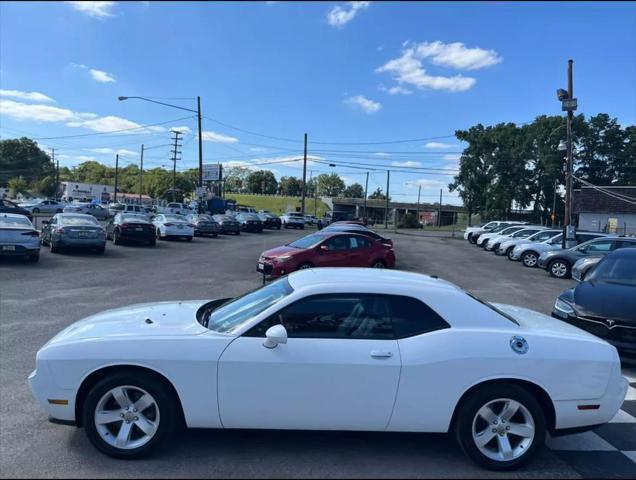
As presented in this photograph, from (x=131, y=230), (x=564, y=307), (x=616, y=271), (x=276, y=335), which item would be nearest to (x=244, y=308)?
(x=276, y=335)

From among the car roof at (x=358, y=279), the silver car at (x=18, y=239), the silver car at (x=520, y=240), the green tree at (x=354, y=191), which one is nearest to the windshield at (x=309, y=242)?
the silver car at (x=18, y=239)

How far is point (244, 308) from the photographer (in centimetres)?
416

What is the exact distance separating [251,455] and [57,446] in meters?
1.56

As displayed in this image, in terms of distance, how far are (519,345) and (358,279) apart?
136 cm

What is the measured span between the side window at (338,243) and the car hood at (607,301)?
722 cm

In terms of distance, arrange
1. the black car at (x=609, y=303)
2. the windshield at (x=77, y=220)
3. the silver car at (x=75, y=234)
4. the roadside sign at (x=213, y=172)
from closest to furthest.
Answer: the black car at (x=609, y=303)
the silver car at (x=75, y=234)
the windshield at (x=77, y=220)
the roadside sign at (x=213, y=172)

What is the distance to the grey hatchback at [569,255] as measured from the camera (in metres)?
16.4

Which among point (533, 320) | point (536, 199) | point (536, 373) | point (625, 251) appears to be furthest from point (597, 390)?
point (536, 199)

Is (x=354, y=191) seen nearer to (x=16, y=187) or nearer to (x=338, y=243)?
(x=16, y=187)

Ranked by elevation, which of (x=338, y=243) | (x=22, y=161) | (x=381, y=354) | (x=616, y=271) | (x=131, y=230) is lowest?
(x=131, y=230)

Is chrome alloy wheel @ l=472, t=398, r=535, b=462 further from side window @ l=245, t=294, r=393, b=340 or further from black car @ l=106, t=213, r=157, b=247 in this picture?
black car @ l=106, t=213, r=157, b=247

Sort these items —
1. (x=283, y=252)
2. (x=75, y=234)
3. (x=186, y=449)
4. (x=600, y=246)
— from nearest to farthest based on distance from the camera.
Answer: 1. (x=186, y=449)
2. (x=283, y=252)
3. (x=600, y=246)
4. (x=75, y=234)

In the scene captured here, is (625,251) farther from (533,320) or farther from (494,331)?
(494,331)

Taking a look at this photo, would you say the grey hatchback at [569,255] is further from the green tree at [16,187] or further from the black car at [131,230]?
the green tree at [16,187]
